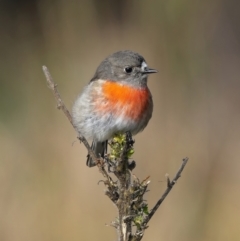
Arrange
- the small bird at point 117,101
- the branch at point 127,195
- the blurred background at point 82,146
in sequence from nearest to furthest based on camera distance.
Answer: the branch at point 127,195 < the small bird at point 117,101 < the blurred background at point 82,146

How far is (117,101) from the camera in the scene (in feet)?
10.8

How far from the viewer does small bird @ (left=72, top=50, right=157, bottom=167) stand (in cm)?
327

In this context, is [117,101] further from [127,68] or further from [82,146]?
[82,146]

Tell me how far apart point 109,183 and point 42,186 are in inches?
126

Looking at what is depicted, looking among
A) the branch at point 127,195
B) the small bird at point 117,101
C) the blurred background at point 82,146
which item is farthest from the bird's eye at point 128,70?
the blurred background at point 82,146

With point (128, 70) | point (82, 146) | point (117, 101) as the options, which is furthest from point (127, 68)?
point (82, 146)

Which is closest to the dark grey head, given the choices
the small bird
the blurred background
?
the small bird

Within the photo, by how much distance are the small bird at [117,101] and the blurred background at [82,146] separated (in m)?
1.59

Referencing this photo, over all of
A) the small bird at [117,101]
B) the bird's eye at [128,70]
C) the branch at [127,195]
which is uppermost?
the bird's eye at [128,70]

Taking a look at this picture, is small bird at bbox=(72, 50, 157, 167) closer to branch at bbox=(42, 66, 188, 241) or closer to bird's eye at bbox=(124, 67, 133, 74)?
bird's eye at bbox=(124, 67, 133, 74)

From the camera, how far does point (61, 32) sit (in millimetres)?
5281

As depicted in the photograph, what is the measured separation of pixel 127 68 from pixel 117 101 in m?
0.22

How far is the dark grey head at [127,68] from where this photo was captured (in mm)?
3324

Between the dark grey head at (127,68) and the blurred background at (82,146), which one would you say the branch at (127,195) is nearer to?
the dark grey head at (127,68)
